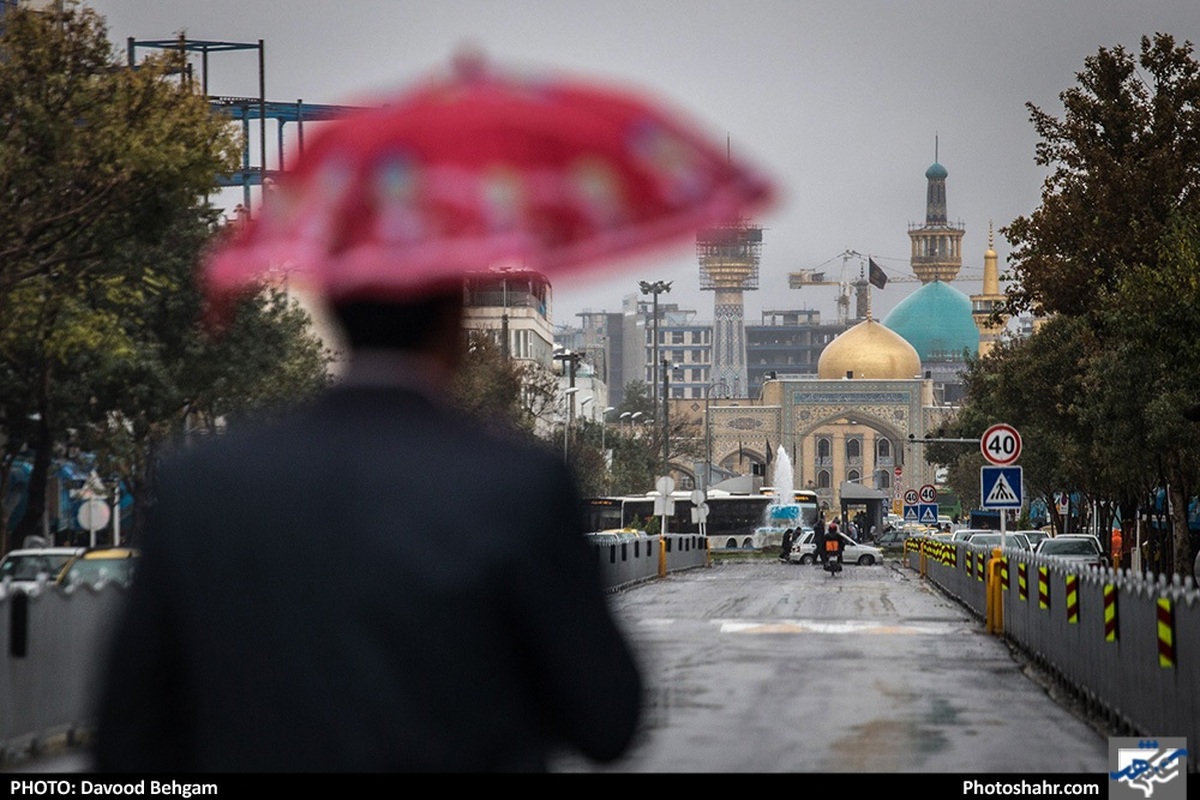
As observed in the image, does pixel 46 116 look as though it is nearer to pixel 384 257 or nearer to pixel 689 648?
pixel 689 648

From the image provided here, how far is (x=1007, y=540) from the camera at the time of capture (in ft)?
151

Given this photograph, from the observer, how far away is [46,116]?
27453 mm

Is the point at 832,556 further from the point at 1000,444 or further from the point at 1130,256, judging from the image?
the point at 1000,444

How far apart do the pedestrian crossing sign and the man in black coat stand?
86.0 feet

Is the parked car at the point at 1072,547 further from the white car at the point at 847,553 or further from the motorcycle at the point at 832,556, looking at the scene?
the white car at the point at 847,553

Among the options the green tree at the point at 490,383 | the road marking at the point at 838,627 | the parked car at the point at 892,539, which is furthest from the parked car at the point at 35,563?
the parked car at the point at 892,539

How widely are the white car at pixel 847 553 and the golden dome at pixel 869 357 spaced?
82914mm

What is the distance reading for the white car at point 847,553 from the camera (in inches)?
2667

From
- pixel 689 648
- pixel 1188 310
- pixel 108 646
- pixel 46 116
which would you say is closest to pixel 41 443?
pixel 46 116

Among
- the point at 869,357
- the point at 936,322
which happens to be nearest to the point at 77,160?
the point at 869,357

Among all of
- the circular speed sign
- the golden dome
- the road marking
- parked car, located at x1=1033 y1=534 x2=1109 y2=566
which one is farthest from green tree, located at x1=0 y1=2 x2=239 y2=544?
the golden dome

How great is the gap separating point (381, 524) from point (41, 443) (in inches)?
1277

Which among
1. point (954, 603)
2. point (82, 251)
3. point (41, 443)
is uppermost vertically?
point (82, 251)

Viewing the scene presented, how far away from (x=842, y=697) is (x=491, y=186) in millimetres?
15218
